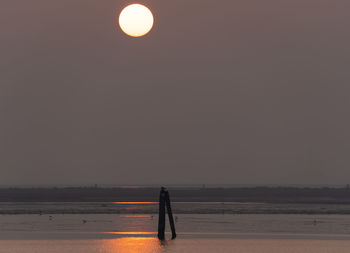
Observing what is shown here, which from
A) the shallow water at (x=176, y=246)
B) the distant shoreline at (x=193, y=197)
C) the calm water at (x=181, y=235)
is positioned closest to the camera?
the shallow water at (x=176, y=246)

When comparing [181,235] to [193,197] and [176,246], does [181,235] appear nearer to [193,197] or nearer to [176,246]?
[176,246]

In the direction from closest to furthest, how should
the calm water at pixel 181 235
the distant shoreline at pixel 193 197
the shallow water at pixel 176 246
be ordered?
1. the shallow water at pixel 176 246
2. the calm water at pixel 181 235
3. the distant shoreline at pixel 193 197

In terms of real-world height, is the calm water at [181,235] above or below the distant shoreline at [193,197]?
below

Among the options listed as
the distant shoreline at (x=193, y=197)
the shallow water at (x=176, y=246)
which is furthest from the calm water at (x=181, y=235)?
the distant shoreline at (x=193, y=197)

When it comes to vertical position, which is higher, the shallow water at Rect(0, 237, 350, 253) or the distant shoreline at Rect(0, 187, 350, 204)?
the distant shoreline at Rect(0, 187, 350, 204)

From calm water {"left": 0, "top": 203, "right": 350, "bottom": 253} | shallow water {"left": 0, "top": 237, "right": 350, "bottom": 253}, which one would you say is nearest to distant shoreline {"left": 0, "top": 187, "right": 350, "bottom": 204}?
calm water {"left": 0, "top": 203, "right": 350, "bottom": 253}

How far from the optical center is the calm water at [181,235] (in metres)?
28.5

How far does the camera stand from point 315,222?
43812 mm

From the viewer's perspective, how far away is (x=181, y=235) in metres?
34.1

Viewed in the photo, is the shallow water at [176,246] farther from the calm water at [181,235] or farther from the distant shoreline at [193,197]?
the distant shoreline at [193,197]

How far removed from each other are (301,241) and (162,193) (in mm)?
7394

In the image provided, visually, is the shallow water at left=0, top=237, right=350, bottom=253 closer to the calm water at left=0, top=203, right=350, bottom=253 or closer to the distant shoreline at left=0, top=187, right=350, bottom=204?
the calm water at left=0, top=203, right=350, bottom=253

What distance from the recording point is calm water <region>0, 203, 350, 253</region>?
93.5ft

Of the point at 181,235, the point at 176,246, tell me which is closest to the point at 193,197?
the point at 181,235
